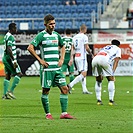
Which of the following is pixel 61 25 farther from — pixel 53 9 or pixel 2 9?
pixel 2 9

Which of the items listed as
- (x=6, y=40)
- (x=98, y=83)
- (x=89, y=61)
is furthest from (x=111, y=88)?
(x=89, y=61)

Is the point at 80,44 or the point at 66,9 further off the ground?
the point at 66,9

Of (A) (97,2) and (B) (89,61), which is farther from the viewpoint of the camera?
(A) (97,2)

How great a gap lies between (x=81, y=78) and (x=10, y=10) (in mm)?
19957

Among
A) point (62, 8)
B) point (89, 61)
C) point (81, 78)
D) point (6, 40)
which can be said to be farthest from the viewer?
point (62, 8)

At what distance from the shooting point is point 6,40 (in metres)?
16.8

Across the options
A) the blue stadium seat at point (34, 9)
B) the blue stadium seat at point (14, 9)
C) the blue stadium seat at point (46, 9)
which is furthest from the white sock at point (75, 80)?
the blue stadium seat at point (14, 9)

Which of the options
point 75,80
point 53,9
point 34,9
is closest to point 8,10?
point 34,9

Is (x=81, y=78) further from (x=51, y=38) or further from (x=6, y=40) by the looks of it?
(x=51, y=38)

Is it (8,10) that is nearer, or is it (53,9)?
(53,9)

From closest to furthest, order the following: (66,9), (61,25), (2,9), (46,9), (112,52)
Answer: (112,52)
(61,25)
(66,9)
(46,9)
(2,9)

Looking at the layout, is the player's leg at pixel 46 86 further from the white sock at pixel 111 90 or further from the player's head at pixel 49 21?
the white sock at pixel 111 90

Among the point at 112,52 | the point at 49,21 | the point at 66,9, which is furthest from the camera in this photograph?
the point at 66,9

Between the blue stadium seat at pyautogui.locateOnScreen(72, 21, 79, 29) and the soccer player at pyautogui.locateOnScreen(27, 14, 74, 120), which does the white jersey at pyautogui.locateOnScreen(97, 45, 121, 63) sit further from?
the blue stadium seat at pyautogui.locateOnScreen(72, 21, 79, 29)
